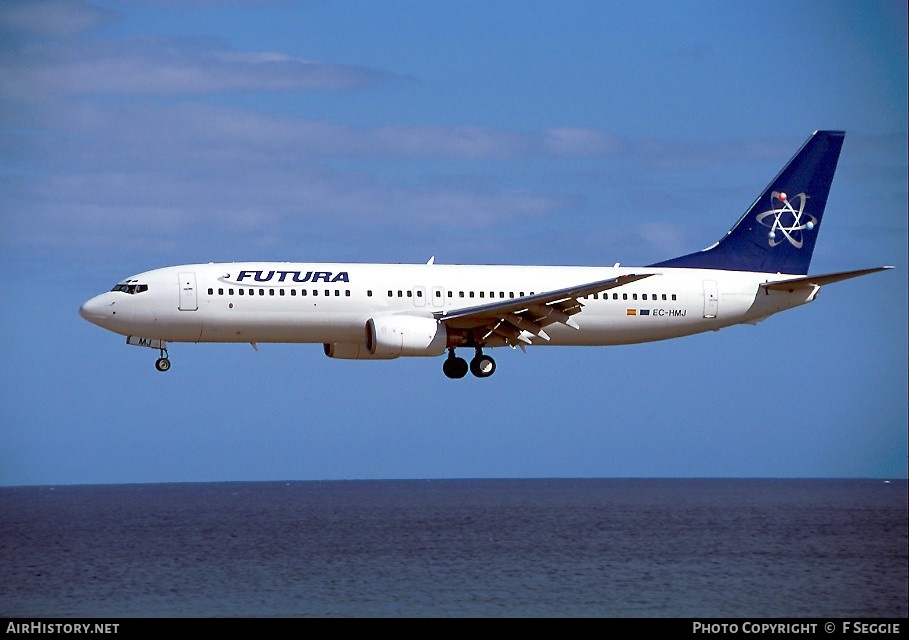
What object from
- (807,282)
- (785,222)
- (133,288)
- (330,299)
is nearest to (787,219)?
(785,222)

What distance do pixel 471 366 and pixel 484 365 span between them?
869mm

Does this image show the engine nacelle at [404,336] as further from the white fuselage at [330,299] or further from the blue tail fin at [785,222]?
the blue tail fin at [785,222]

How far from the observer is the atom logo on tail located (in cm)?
6906

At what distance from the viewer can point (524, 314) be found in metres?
57.2

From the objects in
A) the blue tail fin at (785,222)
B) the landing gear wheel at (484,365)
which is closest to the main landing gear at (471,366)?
the landing gear wheel at (484,365)

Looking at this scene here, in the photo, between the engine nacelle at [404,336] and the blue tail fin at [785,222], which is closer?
the engine nacelle at [404,336]

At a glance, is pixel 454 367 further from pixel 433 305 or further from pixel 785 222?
pixel 785 222

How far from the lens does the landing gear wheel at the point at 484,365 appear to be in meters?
59.3

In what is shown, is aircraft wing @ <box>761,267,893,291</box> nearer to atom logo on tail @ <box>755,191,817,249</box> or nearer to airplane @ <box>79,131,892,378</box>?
airplane @ <box>79,131,892,378</box>

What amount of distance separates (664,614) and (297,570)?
3750 cm

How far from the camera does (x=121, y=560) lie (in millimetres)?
125375

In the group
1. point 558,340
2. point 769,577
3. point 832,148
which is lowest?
point 769,577
